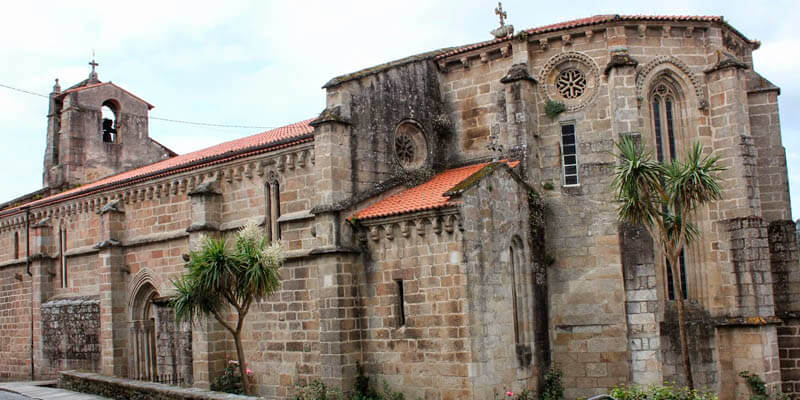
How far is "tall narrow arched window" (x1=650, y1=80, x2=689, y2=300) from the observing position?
2119 centimetres

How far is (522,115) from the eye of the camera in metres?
21.3

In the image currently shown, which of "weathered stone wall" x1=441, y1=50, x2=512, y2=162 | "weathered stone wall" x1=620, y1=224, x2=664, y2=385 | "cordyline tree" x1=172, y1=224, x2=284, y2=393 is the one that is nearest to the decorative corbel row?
"cordyline tree" x1=172, y1=224, x2=284, y2=393

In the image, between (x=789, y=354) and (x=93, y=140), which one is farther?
(x=93, y=140)

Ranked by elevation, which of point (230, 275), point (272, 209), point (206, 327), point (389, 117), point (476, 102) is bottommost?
point (206, 327)

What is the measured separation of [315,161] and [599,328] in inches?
348

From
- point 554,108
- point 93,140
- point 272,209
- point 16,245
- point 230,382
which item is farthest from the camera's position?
point 93,140

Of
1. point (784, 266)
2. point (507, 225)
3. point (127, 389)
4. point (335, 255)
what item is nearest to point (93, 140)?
point (127, 389)

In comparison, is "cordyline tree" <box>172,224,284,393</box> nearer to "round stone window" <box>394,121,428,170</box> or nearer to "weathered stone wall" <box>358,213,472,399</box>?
"weathered stone wall" <box>358,213,472,399</box>

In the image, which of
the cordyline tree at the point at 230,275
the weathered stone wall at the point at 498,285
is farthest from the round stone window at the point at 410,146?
the cordyline tree at the point at 230,275

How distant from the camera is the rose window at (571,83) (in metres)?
21.6

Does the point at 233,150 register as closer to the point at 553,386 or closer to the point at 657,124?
the point at 553,386

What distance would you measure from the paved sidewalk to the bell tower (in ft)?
38.7

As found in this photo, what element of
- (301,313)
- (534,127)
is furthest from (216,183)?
(534,127)

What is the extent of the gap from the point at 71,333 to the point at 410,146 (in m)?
15.7
